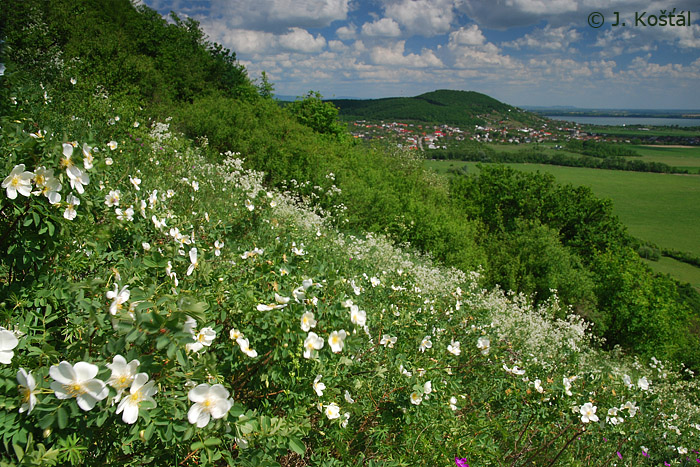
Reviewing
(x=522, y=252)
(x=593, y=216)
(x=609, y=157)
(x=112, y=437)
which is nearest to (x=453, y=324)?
(x=112, y=437)

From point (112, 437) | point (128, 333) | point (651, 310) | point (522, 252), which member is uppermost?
point (128, 333)

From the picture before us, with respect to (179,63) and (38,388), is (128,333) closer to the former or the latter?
(38,388)

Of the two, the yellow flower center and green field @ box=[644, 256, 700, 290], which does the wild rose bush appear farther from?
green field @ box=[644, 256, 700, 290]

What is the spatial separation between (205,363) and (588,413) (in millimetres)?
2820

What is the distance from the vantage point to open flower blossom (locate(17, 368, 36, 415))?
106 cm

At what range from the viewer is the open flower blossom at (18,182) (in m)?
1.46

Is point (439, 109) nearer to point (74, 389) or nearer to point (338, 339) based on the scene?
point (338, 339)

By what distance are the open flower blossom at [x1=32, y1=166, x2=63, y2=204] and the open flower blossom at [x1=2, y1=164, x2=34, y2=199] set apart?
1.0 inches

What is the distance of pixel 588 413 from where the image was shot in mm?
2855

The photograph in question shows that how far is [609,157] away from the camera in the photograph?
82500mm

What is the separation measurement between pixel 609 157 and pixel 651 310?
75.4 meters

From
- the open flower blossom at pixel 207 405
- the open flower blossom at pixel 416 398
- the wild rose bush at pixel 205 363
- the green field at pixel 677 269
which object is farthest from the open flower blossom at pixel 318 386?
the green field at pixel 677 269

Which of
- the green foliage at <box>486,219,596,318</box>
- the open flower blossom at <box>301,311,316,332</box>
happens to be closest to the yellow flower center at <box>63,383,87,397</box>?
the open flower blossom at <box>301,311,316,332</box>

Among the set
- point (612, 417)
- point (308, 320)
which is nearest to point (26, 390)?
point (308, 320)
